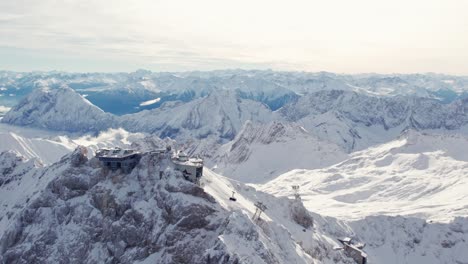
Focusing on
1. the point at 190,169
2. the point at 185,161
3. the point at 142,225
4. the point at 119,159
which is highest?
the point at 185,161

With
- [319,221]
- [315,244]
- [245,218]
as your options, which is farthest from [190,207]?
[319,221]

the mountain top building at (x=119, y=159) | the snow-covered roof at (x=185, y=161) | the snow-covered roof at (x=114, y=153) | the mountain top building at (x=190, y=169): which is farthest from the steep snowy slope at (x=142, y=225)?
the snow-covered roof at (x=185, y=161)

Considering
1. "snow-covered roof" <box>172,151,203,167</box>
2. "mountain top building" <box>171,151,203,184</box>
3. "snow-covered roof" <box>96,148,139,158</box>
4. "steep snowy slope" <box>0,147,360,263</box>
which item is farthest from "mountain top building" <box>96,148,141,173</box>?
"mountain top building" <box>171,151,203,184</box>

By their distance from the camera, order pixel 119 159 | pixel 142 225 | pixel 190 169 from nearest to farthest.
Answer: pixel 142 225 → pixel 190 169 → pixel 119 159

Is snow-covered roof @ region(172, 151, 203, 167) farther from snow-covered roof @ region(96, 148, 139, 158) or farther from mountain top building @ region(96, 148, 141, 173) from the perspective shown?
snow-covered roof @ region(96, 148, 139, 158)

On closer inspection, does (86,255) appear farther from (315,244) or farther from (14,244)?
(315,244)

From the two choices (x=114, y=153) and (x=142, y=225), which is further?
(x=114, y=153)

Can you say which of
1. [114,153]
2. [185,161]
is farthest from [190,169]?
[114,153]

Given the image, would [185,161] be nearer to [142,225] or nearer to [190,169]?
[190,169]
